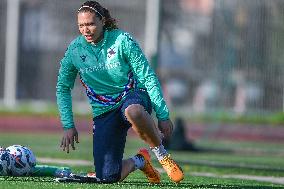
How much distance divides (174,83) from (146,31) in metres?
1.73

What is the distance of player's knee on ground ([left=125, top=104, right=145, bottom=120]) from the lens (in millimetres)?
8852

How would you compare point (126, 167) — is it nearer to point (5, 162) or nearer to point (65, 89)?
point (65, 89)

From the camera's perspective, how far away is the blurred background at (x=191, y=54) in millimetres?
26750

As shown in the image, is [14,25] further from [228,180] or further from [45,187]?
[45,187]

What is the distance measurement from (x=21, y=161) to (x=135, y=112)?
1370 millimetres

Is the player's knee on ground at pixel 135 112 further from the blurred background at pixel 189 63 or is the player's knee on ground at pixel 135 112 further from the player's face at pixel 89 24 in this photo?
the blurred background at pixel 189 63

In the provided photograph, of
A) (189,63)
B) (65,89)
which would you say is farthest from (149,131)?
(189,63)

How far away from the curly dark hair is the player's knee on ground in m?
0.78

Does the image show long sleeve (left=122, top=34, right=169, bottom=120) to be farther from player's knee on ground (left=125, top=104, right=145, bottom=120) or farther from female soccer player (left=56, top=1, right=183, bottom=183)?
player's knee on ground (left=125, top=104, right=145, bottom=120)

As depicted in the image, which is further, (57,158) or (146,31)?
(146,31)

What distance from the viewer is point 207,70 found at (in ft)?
88.9

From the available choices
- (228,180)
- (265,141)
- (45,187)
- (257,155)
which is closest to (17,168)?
(45,187)

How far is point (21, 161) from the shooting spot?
31.7ft

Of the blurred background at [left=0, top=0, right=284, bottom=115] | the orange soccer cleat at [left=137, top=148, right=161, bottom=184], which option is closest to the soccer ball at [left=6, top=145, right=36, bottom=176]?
the orange soccer cleat at [left=137, top=148, right=161, bottom=184]
